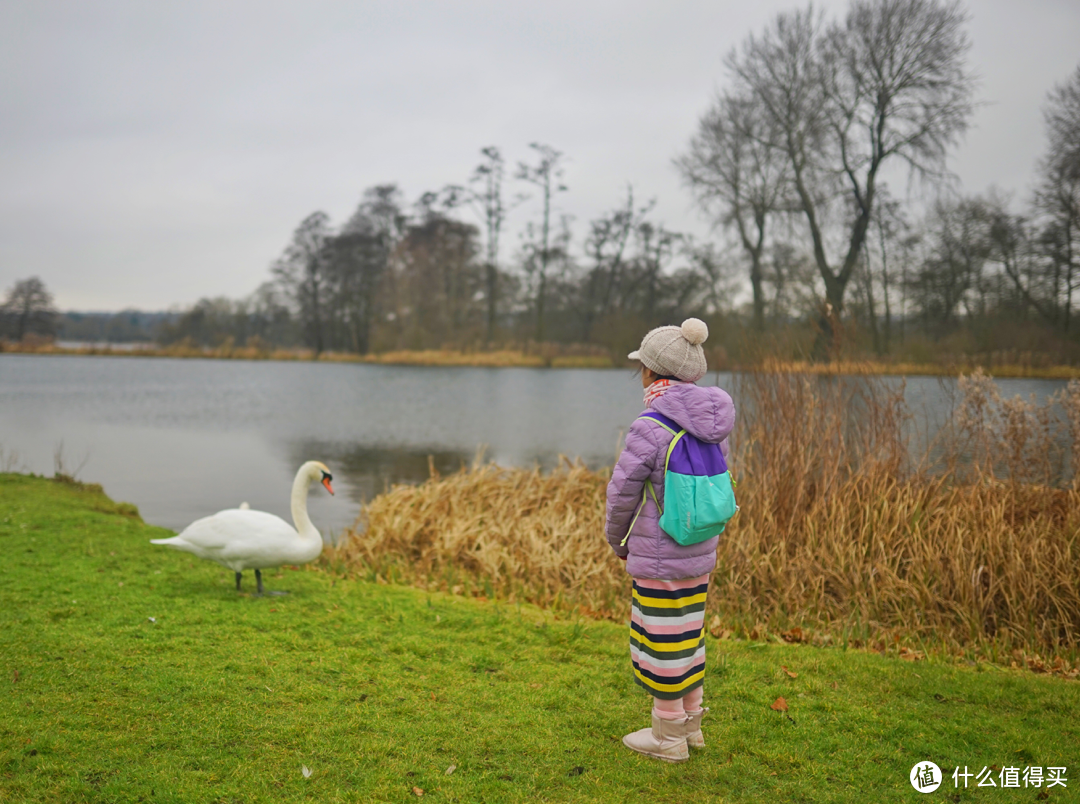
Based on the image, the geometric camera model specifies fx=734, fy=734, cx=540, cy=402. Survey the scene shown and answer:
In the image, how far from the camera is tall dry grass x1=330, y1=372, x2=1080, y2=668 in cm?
509

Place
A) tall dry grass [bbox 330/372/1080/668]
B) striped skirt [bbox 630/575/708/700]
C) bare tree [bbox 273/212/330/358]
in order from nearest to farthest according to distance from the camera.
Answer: striped skirt [bbox 630/575/708/700] < tall dry grass [bbox 330/372/1080/668] < bare tree [bbox 273/212/330/358]

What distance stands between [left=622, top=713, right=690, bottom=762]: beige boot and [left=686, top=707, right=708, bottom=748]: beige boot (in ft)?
0.15

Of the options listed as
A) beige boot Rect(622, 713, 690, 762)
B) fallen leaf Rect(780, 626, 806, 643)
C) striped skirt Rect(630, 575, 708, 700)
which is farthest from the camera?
fallen leaf Rect(780, 626, 806, 643)

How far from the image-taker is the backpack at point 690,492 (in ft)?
9.22

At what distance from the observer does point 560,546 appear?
267 inches

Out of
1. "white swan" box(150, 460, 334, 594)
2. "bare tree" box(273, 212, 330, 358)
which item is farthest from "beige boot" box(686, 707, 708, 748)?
"bare tree" box(273, 212, 330, 358)

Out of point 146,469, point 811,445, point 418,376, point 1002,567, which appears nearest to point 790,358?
point 811,445

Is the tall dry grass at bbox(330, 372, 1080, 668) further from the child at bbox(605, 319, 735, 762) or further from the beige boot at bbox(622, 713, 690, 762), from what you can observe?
the child at bbox(605, 319, 735, 762)

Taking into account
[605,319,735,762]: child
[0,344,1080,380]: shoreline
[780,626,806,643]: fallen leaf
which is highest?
[0,344,1080,380]: shoreline

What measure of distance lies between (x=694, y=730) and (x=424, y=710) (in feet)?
4.07

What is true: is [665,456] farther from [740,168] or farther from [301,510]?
[740,168]

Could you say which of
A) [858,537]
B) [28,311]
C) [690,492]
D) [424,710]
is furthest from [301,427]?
[28,311]

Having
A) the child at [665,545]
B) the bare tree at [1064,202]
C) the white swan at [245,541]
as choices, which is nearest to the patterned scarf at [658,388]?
the child at [665,545]

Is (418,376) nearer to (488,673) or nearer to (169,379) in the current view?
(169,379)
